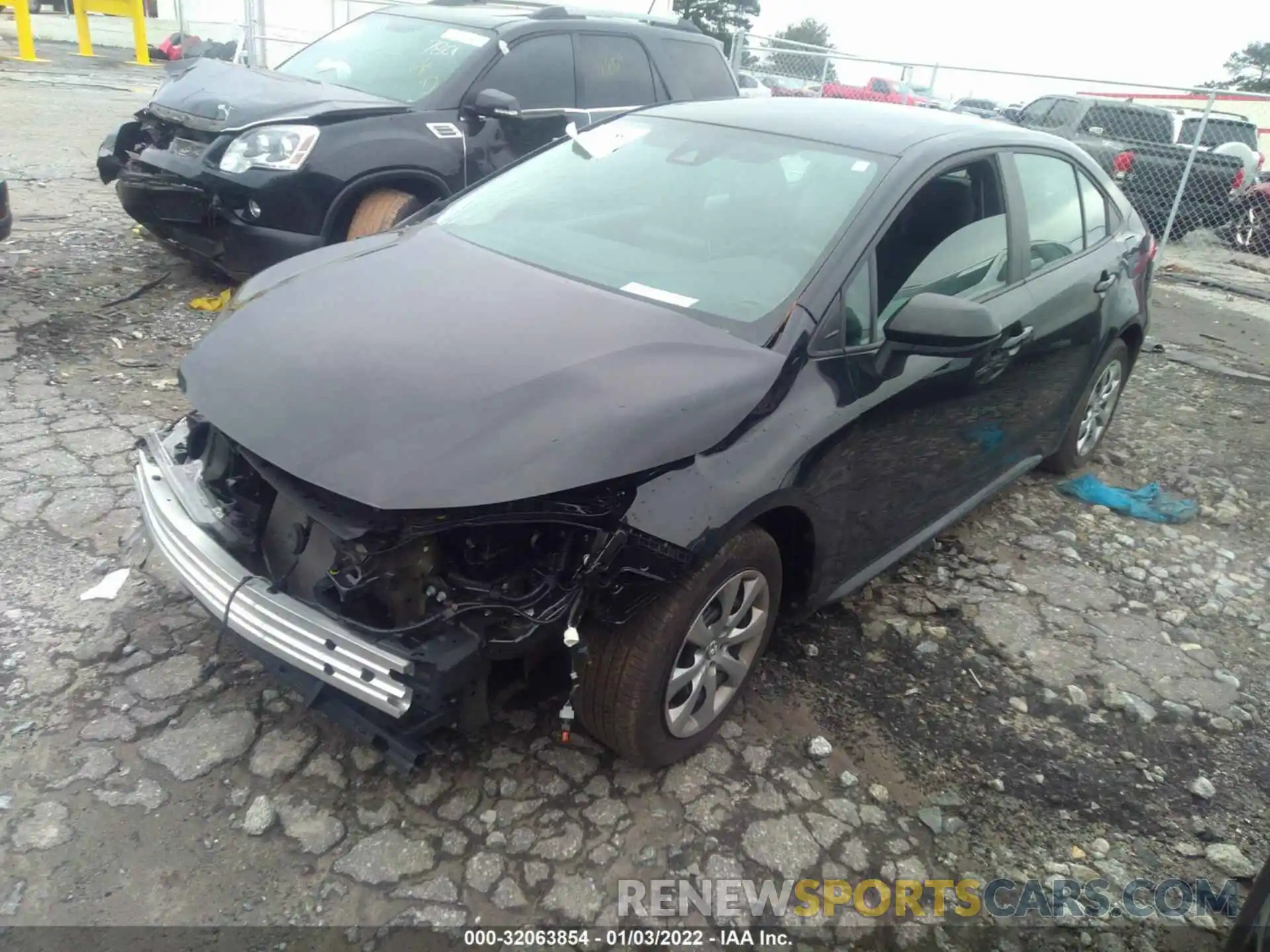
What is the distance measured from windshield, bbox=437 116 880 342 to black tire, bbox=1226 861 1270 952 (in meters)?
1.77

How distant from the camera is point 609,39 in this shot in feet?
21.9

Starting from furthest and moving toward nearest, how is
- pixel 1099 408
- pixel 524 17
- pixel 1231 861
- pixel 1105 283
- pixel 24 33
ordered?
pixel 24 33 < pixel 524 17 < pixel 1099 408 < pixel 1105 283 < pixel 1231 861

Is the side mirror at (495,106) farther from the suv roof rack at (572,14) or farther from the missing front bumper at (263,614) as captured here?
the missing front bumper at (263,614)

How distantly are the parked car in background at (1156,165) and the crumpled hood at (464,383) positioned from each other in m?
10.1

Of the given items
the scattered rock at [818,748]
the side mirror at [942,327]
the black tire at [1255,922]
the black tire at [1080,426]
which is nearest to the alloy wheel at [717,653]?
the scattered rock at [818,748]

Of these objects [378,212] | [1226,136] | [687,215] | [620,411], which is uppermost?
[687,215]

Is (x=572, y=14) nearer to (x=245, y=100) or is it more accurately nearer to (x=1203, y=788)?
(x=245, y=100)

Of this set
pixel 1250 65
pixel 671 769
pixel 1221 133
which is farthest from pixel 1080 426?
pixel 1250 65

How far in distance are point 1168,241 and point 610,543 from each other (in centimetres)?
1205

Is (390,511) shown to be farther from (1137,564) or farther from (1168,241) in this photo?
(1168,241)

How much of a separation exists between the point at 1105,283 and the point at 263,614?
3.77m

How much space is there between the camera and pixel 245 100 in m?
5.50

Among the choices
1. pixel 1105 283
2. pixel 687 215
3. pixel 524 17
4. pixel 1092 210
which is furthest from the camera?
pixel 524 17

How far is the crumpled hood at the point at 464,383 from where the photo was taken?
210 cm
